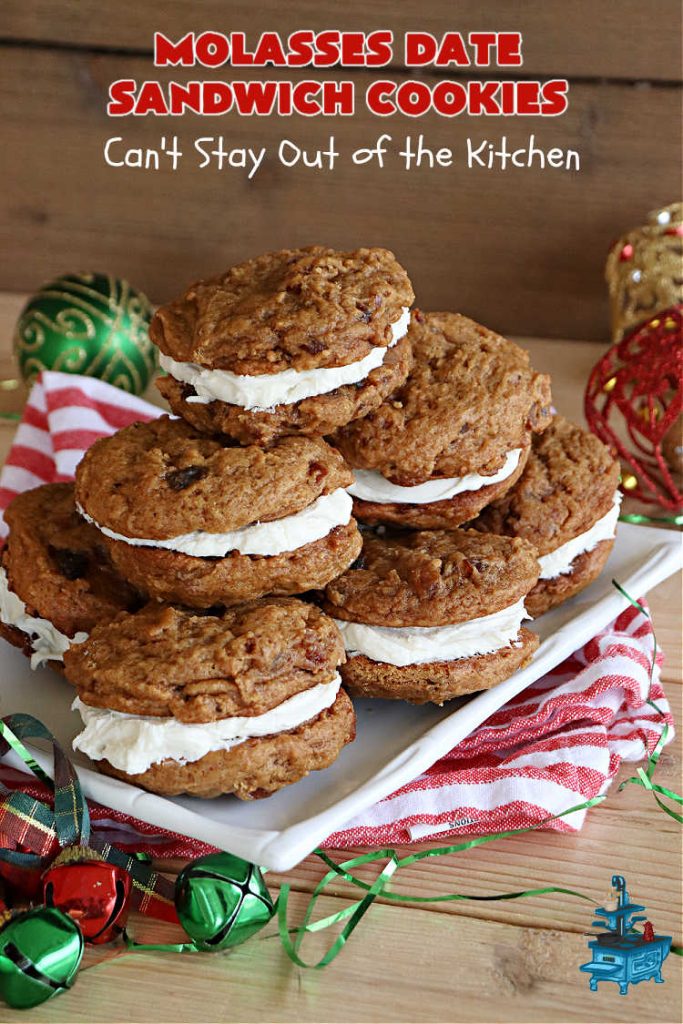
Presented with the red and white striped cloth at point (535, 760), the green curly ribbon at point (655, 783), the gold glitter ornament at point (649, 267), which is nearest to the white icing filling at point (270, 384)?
the red and white striped cloth at point (535, 760)

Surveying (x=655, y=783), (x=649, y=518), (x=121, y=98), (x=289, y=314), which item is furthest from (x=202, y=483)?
(x=121, y=98)

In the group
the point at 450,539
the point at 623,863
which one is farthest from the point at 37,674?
the point at 623,863

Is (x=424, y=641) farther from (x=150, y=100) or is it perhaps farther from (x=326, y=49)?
(x=150, y=100)

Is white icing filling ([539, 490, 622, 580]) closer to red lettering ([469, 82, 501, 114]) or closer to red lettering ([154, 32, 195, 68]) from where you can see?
red lettering ([469, 82, 501, 114])

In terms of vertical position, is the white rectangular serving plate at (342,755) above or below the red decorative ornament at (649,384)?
below

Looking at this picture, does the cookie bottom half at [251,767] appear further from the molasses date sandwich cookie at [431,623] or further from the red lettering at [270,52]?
the red lettering at [270,52]

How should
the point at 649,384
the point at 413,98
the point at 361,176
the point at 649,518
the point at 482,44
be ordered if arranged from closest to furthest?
1. the point at 649,384
2. the point at 649,518
3. the point at 482,44
4. the point at 413,98
5. the point at 361,176
